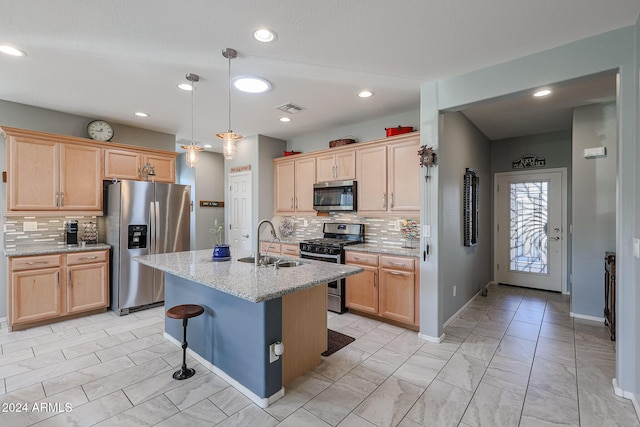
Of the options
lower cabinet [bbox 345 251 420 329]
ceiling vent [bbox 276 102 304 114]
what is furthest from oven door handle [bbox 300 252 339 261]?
ceiling vent [bbox 276 102 304 114]

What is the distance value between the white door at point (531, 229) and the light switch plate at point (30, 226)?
7.05 m

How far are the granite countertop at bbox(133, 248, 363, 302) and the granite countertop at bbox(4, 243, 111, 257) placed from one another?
1.58 m

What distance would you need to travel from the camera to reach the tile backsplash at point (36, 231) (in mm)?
3679

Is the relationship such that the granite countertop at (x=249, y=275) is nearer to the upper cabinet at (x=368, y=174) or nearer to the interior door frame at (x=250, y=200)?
the upper cabinet at (x=368, y=174)

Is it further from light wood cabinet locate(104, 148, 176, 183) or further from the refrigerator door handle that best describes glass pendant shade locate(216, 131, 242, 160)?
light wood cabinet locate(104, 148, 176, 183)

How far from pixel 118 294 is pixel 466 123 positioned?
17.1ft

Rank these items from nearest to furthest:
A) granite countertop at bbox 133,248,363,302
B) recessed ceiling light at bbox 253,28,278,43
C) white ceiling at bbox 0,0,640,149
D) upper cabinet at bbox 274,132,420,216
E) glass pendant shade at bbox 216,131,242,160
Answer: granite countertop at bbox 133,248,363,302 < white ceiling at bbox 0,0,640,149 < recessed ceiling light at bbox 253,28,278,43 < glass pendant shade at bbox 216,131,242,160 < upper cabinet at bbox 274,132,420,216

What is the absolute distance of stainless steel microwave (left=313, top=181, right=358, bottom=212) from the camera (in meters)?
4.29

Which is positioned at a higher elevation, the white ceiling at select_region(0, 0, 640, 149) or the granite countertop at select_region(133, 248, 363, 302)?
the white ceiling at select_region(0, 0, 640, 149)

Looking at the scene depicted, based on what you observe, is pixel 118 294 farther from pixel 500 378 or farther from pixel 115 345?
pixel 500 378

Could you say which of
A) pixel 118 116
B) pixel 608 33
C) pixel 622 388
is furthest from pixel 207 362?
pixel 608 33

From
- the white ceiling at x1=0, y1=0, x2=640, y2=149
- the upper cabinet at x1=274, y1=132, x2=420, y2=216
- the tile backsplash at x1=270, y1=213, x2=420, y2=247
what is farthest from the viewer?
the tile backsplash at x1=270, y1=213, x2=420, y2=247

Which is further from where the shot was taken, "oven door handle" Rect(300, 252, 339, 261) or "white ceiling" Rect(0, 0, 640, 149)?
"oven door handle" Rect(300, 252, 339, 261)

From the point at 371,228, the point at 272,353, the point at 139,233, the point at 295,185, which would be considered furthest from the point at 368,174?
the point at 139,233
